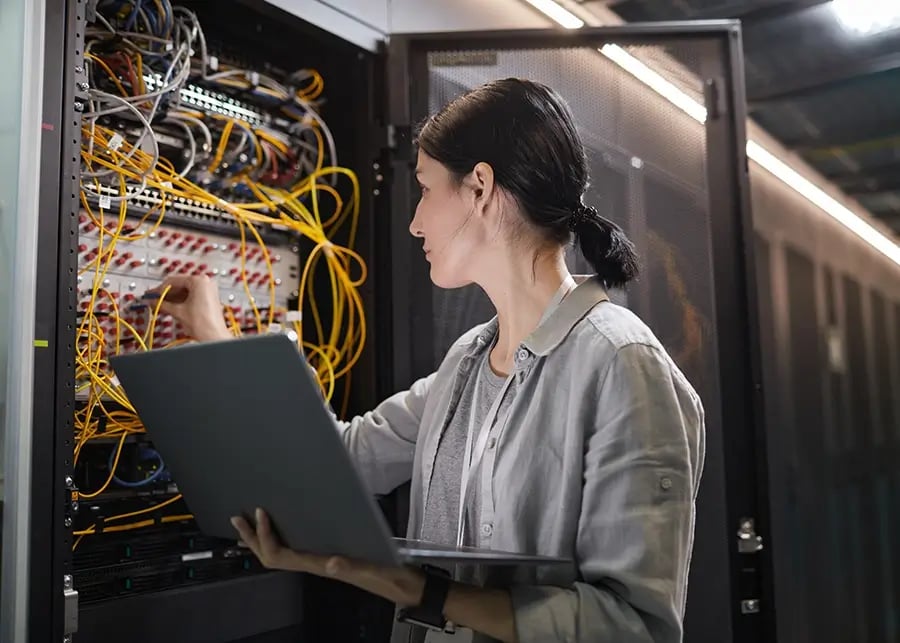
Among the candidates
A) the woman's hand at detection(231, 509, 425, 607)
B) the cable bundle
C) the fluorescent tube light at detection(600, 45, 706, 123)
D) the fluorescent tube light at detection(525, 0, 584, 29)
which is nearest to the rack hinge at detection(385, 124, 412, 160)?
the cable bundle

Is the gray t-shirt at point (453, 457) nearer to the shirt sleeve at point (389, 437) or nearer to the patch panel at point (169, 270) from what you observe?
the shirt sleeve at point (389, 437)

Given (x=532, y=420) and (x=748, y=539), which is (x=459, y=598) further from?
(x=748, y=539)

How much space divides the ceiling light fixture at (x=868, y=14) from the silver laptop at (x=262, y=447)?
2485mm

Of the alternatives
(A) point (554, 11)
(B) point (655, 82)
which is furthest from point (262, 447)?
(A) point (554, 11)

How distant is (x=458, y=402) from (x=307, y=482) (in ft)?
1.67

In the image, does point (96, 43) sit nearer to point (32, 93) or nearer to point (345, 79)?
point (32, 93)

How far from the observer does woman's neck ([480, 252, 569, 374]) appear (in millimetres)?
1353

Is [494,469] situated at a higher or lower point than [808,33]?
lower

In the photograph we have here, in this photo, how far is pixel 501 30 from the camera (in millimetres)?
1839

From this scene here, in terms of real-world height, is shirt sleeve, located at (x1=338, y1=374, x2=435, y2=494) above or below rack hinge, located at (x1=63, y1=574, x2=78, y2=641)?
above

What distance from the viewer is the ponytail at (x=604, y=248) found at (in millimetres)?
1346

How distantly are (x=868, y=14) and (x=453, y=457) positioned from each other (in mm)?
2352

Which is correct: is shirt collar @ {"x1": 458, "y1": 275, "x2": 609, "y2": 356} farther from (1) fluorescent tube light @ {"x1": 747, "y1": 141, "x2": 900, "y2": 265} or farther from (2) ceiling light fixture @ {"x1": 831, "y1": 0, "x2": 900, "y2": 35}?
(1) fluorescent tube light @ {"x1": 747, "y1": 141, "x2": 900, "y2": 265}

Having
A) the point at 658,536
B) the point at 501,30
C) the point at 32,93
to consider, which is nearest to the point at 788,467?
the point at 501,30
